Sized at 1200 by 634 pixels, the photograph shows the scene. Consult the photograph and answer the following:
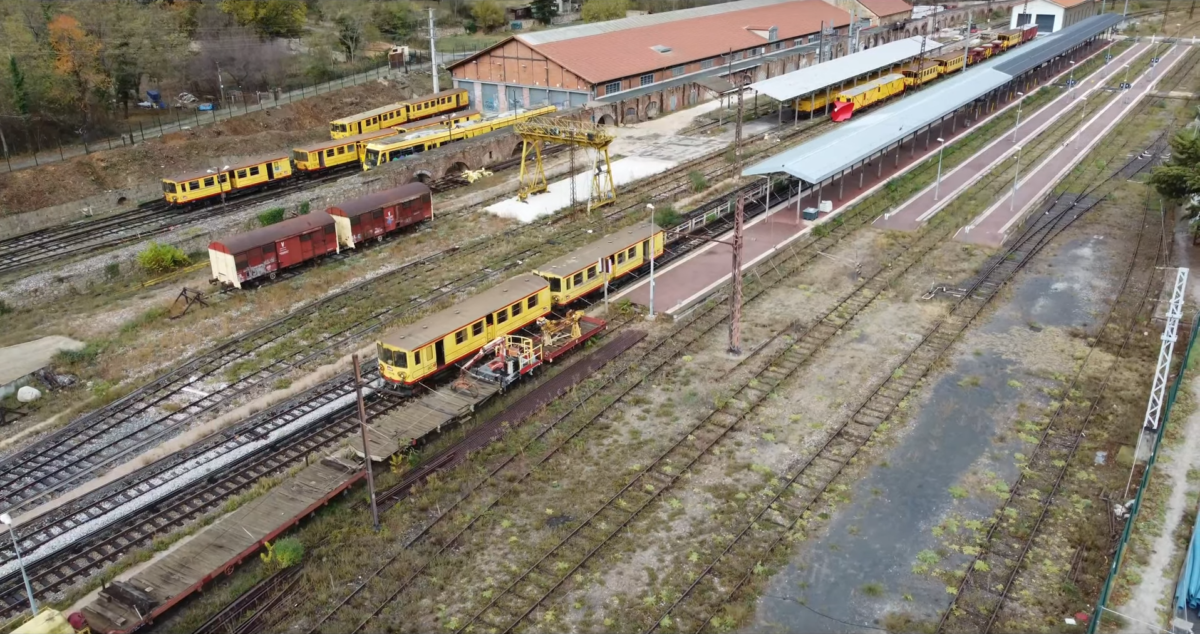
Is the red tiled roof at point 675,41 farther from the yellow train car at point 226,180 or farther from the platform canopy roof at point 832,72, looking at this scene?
the yellow train car at point 226,180

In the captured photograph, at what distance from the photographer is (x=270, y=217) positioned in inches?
1916

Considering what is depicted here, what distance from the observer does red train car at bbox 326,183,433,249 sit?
45531 millimetres

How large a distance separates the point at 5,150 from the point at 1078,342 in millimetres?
62339

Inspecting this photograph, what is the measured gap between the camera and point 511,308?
33500 mm

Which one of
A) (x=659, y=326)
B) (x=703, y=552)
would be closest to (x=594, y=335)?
(x=659, y=326)

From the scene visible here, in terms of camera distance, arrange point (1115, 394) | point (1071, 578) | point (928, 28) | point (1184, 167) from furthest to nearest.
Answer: point (928, 28) < point (1184, 167) < point (1115, 394) < point (1071, 578)

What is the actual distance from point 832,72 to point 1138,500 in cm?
5727

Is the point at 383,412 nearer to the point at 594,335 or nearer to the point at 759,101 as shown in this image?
the point at 594,335

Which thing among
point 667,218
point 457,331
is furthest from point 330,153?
point 457,331

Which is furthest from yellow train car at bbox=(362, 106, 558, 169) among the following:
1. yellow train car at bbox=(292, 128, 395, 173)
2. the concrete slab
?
the concrete slab

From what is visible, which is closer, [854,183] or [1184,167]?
[1184,167]

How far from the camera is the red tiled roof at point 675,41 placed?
74438mm

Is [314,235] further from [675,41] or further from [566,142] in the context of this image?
[675,41]

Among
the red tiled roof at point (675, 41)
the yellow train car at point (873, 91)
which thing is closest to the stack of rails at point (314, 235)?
the red tiled roof at point (675, 41)
